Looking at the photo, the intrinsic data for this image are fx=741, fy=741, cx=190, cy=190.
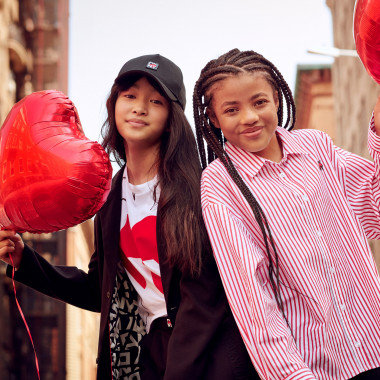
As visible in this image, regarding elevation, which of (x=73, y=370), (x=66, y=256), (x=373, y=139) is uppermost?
(x=373, y=139)

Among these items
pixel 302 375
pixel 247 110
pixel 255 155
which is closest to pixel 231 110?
pixel 247 110

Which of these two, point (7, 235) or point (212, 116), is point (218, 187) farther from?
point (7, 235)

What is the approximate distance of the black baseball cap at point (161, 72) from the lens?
375 cm

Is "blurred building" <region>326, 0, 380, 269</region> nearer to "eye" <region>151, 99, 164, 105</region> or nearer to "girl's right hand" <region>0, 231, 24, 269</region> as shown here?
"eye" <region>151, 99, 164, 105</region>

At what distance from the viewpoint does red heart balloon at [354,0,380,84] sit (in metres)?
2.94

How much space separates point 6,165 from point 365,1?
5.96 feet

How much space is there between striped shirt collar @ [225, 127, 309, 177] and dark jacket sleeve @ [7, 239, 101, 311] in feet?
3.58

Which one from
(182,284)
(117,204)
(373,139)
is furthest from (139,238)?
(373,139)

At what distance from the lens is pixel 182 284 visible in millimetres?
3258

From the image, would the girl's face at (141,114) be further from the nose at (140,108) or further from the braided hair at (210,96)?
the braided hair at (210,96)

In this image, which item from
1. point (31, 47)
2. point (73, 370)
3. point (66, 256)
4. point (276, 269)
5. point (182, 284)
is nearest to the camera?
point (276, 269)

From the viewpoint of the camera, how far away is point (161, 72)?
12.5ft

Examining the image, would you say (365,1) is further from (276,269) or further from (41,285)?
(41,285)

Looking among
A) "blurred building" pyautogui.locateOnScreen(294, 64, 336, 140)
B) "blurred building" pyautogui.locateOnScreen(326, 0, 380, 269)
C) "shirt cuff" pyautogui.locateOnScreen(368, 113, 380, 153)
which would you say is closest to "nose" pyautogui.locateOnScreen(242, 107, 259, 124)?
"shirt cuff" pyautogui.locateOnScreen(368, 113, 380, 153)
